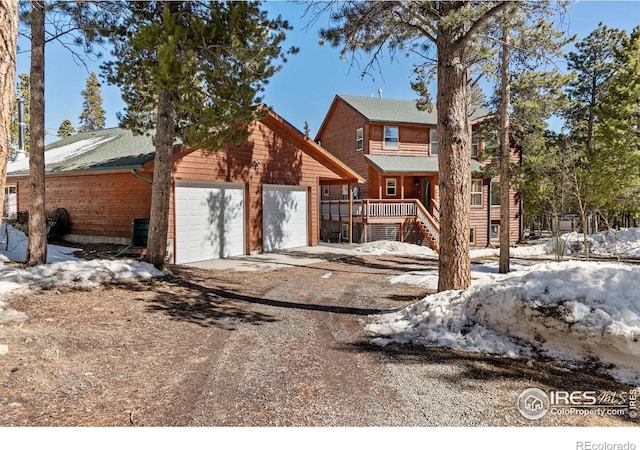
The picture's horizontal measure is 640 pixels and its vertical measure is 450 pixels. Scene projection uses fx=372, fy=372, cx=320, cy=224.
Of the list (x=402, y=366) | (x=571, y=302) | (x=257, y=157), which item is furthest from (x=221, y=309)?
(x=257, y=157)

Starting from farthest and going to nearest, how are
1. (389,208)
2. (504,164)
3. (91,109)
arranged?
1. (91,109)
2. (389,208)
3. (504,164)

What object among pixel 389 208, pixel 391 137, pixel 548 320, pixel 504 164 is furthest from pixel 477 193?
pixel 548 320

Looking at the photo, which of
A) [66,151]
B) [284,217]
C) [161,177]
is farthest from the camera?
[66,151]

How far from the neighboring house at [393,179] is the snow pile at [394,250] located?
1.29m

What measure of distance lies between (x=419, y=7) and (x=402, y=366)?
5.58 meters

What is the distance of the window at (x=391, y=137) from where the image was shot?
20891 millimetres

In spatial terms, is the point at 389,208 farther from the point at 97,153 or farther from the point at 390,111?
the point at 97,153

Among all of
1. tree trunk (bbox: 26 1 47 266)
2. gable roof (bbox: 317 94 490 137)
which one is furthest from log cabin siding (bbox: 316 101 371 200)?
tree trunk (bbox: 26 1 47 266)

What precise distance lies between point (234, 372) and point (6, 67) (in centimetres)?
345

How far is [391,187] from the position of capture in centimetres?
2088

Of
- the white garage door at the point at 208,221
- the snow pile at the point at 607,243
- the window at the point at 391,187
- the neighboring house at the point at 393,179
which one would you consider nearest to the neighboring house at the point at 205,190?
the white garage door at the point at 208,221

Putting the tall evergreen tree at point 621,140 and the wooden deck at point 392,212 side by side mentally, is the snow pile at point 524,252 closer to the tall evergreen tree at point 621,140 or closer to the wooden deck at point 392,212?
the wooden deck at point 392,212
